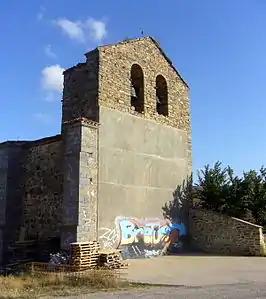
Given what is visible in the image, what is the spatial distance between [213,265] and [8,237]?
29.5 feet

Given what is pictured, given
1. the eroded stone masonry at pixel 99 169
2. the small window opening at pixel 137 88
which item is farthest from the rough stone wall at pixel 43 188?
the small window opening at pixel 137 88

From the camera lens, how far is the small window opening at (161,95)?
21672 millimetres

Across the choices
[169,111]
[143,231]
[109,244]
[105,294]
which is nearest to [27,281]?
[105,294]

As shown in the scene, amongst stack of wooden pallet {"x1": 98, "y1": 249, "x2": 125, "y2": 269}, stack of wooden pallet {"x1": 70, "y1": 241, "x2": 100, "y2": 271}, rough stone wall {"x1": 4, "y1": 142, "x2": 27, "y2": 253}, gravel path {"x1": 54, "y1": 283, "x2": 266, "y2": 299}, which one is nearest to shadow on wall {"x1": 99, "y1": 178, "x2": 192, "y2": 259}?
stack of wooden pallet {"x1": 98, "y1": 249, "x2": 125, "y2": 269}

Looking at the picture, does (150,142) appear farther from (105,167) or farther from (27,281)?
(27,281)

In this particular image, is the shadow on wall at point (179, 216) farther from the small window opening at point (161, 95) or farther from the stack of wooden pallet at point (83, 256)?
the stack of wooden pallet at point (83, 256)

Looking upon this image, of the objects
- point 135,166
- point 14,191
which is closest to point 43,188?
point 14,191

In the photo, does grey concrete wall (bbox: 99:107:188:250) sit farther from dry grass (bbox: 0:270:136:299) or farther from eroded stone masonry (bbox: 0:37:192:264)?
dry grass (bbox: 0:270:136:299)

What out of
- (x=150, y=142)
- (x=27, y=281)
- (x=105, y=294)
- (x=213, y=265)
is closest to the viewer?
(x=105, y=294)

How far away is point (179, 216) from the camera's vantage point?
21.2 m

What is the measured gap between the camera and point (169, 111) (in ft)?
70.9

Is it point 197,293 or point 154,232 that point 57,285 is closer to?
point 197,293

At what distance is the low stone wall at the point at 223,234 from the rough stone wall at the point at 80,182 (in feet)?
23.7

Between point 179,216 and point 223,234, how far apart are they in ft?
7.80
